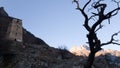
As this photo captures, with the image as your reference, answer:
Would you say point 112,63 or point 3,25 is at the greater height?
point 3,25

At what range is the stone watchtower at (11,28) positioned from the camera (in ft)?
275

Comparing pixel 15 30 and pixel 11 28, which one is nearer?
pixel 15 30

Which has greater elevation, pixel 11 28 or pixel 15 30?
pixel 11 28

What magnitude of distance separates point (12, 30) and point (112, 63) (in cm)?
3427

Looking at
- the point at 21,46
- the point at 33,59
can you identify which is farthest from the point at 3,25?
the point at 33,59

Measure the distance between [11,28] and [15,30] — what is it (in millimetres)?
1358

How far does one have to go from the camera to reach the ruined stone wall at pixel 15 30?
274 feet

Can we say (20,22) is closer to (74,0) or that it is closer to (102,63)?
(102,63)

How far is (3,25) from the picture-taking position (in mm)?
88938

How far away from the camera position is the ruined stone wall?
83.6 meters

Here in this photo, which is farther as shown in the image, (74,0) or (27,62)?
(27,62)

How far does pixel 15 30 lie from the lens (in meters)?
86.1

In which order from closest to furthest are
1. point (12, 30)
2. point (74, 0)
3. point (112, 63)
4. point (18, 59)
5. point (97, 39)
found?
1. point (97, 39)
2. point (74, 0)
3. point (18, 59)
4. point (112, 63)
5. point (12, 30)

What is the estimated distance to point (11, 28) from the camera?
86.4 m
